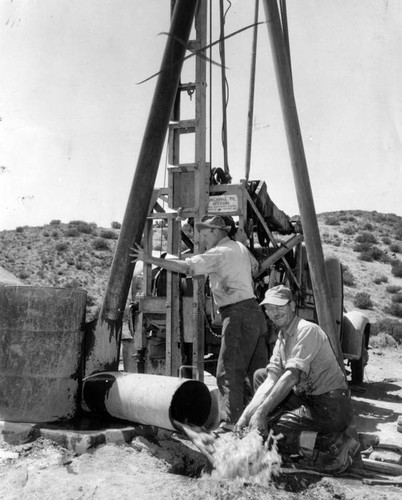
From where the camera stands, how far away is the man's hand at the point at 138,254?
17.6 feet

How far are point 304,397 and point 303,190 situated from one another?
2814 mm

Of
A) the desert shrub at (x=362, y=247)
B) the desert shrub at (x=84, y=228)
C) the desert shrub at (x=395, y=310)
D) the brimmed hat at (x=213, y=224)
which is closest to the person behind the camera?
the brimmed hat at (x=213, y=224)

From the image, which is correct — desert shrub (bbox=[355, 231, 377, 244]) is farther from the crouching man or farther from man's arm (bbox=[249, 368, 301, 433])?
man's arm (bbox=[249, 368, 301, 433])

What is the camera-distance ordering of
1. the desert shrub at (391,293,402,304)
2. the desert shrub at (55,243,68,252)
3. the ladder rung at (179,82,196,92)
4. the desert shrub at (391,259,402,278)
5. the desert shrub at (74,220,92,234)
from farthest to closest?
the desert shrub at (74,220,92,234) < the desert shrub at (55,243,68,252) < the desert shrub at (391,259,402,278) < the desert shrub at (391,293,402,304) < the ladder rung at (179,82,196,92)

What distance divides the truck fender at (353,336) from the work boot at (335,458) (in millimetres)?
4873

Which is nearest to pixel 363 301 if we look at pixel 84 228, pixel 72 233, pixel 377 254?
pixel 377 254

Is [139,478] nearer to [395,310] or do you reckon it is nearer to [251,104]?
[251,104]

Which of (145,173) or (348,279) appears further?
(348,279)

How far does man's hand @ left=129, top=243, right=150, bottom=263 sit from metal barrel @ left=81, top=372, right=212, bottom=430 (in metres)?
1.07

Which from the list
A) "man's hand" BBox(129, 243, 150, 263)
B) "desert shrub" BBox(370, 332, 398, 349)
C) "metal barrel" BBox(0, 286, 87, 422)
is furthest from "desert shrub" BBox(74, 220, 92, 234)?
"metal barrel" BBox(0, 286, 87, 422)

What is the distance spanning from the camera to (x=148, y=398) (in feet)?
15.2

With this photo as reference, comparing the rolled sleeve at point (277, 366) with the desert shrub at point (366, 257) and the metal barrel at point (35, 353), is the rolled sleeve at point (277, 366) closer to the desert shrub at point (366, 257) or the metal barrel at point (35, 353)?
the metal barrel at point (35, 353)

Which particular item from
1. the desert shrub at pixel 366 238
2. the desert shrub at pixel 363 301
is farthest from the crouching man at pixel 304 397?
the desert shrub at pixel 366 238

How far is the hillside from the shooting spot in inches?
1122
